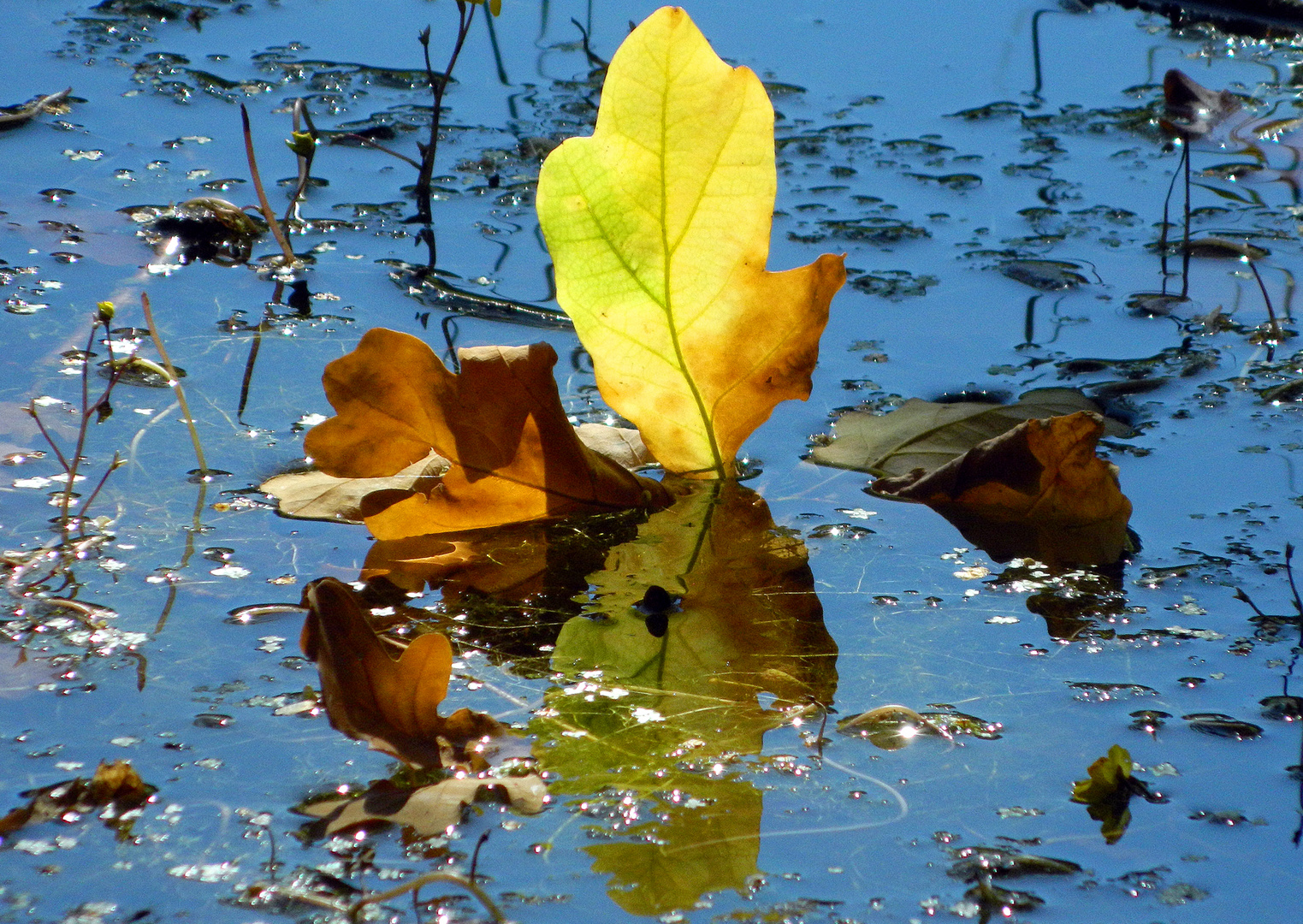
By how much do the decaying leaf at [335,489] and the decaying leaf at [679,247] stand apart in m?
0.23

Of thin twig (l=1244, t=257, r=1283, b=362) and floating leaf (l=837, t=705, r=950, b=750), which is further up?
thin twig (l=1244, t=257, r=1283, b=362)

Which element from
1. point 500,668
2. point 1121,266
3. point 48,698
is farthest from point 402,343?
point 1121,266

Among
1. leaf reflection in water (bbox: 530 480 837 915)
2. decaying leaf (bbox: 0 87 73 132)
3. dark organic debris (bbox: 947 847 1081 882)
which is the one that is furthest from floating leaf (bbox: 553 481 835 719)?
decaying leaf (bbox: 0 87 73 132)

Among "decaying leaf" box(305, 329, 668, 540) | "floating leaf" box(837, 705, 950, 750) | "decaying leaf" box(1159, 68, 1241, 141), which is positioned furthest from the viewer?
"decaying leaf" box(1159, 68, 1241, 141)

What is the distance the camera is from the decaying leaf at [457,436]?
1339mm

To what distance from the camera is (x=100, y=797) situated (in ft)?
3.10

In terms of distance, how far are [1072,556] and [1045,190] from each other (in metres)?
1.36

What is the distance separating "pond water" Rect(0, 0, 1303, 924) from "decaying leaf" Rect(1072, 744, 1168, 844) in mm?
13

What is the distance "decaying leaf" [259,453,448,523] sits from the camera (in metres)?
1.41

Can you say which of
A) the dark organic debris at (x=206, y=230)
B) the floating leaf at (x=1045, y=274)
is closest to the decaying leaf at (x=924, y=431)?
the floating leaf at (x=1045, y=274)

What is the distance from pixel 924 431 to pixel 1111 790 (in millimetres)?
693

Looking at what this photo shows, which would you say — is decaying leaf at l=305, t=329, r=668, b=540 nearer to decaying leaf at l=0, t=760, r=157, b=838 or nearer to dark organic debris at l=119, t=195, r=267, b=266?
decaying leaf at l=0, t=760, r=157, b=838

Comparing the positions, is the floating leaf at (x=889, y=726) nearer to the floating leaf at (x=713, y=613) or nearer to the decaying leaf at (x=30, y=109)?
the floating leaf at (x=713, y=613)

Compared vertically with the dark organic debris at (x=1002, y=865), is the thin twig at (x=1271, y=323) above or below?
above
